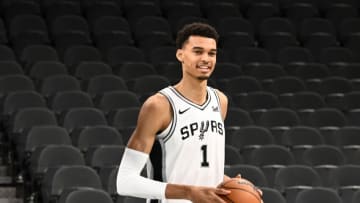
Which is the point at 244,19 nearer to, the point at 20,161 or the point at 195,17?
the point at 195,17

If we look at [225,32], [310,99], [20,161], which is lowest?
[20,161]

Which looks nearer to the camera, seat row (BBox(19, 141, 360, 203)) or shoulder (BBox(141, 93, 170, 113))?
shoulder (BBox(141, 93, 170, 113))

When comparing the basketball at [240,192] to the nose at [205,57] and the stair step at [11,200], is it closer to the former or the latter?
the nose at [205,57]

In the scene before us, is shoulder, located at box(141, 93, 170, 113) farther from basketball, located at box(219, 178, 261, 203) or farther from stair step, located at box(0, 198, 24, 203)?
stair step, located at box(0, 198, 24, 203)

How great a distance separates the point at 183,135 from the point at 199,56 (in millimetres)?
334

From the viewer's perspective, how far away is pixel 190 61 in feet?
13.1

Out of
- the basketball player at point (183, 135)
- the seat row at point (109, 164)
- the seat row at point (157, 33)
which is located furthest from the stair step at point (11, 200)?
the basketball player at point (183, 135)

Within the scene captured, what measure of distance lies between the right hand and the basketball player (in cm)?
14

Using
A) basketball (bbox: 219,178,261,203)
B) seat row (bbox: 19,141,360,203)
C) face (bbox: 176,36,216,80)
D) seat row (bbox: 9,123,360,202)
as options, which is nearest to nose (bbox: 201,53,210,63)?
face (bbox: 176,36,216,80)

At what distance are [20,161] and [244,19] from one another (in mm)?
4248

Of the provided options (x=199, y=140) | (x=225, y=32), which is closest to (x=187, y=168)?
(x=199, y=140)

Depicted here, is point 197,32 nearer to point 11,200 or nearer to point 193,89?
point 193,89

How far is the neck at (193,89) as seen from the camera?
13.4 feet

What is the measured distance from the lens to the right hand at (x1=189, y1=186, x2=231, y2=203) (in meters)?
3.69
